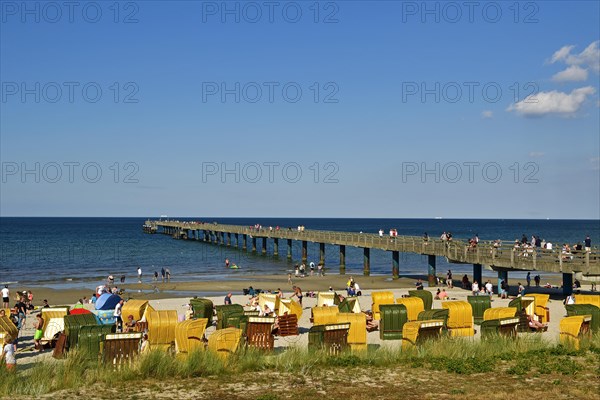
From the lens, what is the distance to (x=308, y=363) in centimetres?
1391

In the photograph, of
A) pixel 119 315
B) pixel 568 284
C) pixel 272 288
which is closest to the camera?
pixel 119 315

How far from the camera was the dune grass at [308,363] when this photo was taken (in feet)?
41.1

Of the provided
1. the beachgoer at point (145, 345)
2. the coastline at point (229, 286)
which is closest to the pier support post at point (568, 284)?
the coastline at point (229, 286)

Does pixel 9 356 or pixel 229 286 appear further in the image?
pixel 229 286

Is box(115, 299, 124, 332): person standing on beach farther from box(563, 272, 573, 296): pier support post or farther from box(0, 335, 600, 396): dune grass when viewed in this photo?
box(563, 272, 573, 296): pier support post

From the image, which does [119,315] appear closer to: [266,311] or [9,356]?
[266,311]

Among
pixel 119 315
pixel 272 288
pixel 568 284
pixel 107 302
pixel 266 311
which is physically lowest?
pixel 272 288

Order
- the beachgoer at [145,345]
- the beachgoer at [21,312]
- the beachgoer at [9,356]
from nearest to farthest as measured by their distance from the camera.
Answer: the beachgoer at [9,356]
the beachgoer at [145,345]
the beachgoer at [21,312]

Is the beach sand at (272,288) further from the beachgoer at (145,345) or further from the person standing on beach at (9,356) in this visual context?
the beachgoer at (145,345)

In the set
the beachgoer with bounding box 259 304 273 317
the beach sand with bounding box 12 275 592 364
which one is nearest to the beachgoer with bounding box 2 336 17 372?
the beach sand with bounding box 12 275 592 364

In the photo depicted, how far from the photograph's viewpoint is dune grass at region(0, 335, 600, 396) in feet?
41.1

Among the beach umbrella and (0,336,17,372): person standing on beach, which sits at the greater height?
the beach umbrella

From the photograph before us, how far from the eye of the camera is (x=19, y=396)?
11.6m

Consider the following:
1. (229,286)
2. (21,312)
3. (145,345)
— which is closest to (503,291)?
(229,286)
